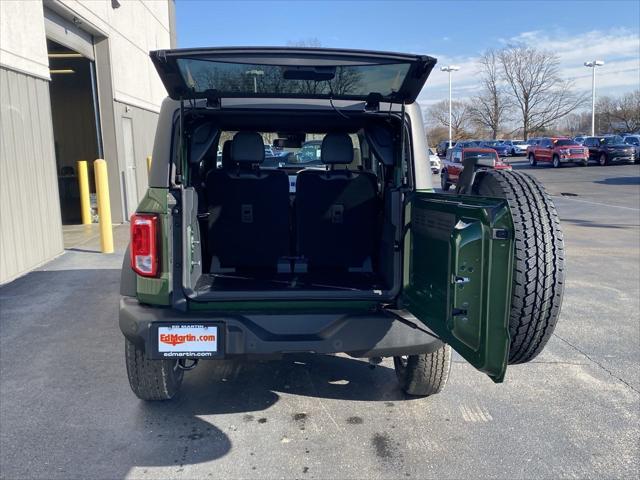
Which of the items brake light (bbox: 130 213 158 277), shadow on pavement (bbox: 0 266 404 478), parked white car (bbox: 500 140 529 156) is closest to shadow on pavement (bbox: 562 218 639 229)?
shadow on pavement (bbox: 0 266 404 478)

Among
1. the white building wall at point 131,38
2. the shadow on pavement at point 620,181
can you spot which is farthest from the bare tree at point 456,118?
the white building wall at point 131,38

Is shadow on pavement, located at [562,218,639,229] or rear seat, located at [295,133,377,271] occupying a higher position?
rear seat, located at [295,133,377,271]

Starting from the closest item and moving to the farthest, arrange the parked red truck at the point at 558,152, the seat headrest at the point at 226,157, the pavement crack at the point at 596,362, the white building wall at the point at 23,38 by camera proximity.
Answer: the pavement crack at the point at 596,362 < the seat headrest at the point at 226,157 < the white building wall at the point at 23,38 < the parked red truck at the point at 558,152

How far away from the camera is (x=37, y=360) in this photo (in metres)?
4.57

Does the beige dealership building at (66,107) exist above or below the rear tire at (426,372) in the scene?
above

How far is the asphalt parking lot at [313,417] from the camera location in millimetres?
3033

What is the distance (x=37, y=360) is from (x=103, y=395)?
1013 mm

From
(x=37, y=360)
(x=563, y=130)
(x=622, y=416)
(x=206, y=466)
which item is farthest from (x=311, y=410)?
(x=563, y=130)

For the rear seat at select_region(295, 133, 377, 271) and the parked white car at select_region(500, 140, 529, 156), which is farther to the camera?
the parked white car at select_region(500, 140, 529, 156)

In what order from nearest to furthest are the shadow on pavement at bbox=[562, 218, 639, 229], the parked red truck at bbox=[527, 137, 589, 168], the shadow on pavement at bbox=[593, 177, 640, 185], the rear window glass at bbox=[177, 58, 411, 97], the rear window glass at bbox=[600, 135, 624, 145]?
1. the rear window glass at bbox=[177, 58, 411, 97]
2. the shadow on pavement at bbox=[562, 218, 639, 229]
3. the shadow on pavement at bbox=[593, 177, 640, 185]
4. the parked red truck at bbox=[527, 137, 589, 168]
5. the rear window glass at bbox=[600, 135, 624, 145]

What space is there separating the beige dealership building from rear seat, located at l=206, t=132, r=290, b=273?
4.32 metres

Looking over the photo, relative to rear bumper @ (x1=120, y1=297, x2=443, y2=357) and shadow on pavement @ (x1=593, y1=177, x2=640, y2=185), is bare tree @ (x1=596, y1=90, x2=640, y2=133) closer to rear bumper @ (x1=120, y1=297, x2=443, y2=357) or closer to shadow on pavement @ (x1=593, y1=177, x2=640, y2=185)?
shadow on pavement @ (x1=593, y1=177, x2=640, y2=185)

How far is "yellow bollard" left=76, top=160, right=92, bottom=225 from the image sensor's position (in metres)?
12.0

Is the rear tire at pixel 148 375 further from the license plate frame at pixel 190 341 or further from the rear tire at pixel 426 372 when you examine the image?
the rear tire at pixel 426 372
